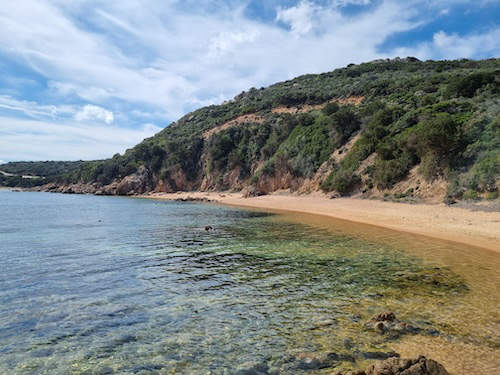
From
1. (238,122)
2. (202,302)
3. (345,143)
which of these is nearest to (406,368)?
(202,302)

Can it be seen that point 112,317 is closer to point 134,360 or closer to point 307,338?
point 134,360

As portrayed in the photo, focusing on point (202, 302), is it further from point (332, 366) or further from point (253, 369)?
point (332, 366)

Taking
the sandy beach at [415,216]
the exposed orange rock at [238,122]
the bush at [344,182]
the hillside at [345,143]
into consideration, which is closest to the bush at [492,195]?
the hillside at [345,143]

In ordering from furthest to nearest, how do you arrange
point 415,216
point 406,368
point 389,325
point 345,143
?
point 345,143
point 415,216
point 389,325
point 406,368

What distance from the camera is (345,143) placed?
1820 inches

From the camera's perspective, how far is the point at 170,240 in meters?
18.9

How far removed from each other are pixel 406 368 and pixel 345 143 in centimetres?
4339

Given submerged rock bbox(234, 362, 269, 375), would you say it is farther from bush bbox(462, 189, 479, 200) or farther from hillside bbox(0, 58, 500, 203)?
bush bbox(462, 189, 479, 200)

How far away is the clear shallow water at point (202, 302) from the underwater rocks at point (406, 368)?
105cm

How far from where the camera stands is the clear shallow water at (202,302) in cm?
627

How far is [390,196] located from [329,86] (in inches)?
1965

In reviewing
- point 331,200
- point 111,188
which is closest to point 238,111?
point 111,188

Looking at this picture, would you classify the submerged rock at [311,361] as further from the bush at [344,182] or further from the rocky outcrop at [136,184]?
the rocky outcrop at [136,184]

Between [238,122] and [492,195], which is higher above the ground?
[238,122]
